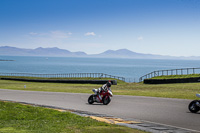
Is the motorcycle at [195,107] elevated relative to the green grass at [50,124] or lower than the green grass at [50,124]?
elevated

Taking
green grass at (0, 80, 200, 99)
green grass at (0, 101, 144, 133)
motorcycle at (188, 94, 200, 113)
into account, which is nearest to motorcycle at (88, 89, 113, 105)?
green grass at (0, 101, 144, 133)

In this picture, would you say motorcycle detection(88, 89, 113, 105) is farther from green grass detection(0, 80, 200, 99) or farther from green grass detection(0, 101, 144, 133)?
green grass detection(0, 80, 200, 99)

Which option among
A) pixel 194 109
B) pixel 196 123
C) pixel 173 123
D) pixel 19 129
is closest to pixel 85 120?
pixel 19 129

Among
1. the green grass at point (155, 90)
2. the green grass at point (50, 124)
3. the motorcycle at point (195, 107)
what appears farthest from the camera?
the green grass at point (155, 90)

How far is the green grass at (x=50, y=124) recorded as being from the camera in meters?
8.33

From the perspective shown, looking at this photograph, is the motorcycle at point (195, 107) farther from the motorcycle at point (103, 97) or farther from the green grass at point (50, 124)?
the green grass at point (50, 124)

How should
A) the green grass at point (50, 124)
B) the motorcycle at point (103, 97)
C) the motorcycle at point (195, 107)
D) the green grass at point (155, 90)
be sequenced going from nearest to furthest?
the green grass at point (50, 124), the motorcycle at point (195, 107), the motorcycle at point (103, 97), the green grass at point (155, 90)

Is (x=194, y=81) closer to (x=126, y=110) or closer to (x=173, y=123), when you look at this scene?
(x=126, y=110)

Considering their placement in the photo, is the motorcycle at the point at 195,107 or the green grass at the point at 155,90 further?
the green grass at the point at 155,90

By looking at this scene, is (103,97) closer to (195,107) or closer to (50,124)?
(195,107)

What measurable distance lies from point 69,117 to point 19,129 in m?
2.57

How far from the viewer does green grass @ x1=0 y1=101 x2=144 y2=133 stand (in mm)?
8328

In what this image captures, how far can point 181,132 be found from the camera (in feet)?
27.2

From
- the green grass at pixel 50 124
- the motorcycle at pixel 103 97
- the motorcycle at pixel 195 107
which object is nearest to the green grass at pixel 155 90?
the motorcycle at pixel 103 97
